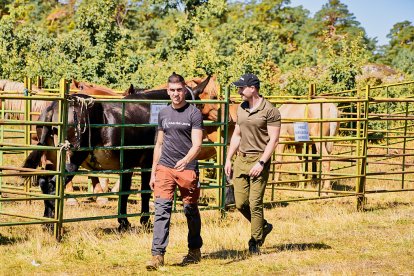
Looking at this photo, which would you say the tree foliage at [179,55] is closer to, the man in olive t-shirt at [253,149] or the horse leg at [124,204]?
the horse leg at [124,204]

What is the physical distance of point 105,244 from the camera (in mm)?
9203

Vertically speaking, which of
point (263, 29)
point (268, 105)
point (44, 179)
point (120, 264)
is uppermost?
point (263, 29)

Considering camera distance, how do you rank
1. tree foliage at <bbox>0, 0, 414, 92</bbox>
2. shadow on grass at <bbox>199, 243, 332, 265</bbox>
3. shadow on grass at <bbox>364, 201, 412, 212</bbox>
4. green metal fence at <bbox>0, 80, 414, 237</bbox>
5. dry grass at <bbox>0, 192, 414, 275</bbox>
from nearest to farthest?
1. dry grass at <bbox>0, 192, 414, 275</bbox>
2. shadow on grass at <bbox>199, 243, 332, 265</bbox>
3. green metal fence at <bbox>0, 80, 414, 237</bbox>
4. shadow on grass at <bbox>364, 201, 412, 212</bbox>
5. tree foliage at <bbox>0, 0, 414, 92</bbox>

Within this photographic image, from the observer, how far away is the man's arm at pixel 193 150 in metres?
7.82

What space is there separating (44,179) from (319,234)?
3683 millimetres

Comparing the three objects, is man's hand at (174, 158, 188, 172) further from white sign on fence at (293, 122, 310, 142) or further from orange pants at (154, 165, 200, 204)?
white sign on fence at (293, 122, 310, 142)

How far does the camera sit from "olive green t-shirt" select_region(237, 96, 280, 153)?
846 centimetres

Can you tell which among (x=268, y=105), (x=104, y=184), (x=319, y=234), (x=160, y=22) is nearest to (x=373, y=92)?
(x=104, y=184)

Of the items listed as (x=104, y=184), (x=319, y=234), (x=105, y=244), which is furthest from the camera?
(x=104, y=184)

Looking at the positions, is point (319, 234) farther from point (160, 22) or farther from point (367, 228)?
point (160, 22)

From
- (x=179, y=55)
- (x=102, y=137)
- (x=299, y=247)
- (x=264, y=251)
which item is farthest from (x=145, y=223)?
(x=179, y=55)

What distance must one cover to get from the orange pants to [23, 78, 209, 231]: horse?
1897 mm

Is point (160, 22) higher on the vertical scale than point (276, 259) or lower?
higher

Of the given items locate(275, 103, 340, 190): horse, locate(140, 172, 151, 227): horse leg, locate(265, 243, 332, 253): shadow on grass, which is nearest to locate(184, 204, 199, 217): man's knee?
locate(265, 243, 332, 253): shadow on grass
